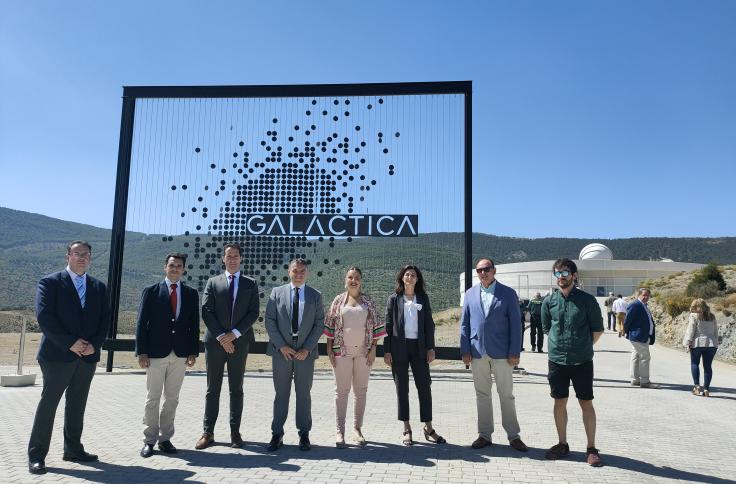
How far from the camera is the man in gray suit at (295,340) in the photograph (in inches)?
209

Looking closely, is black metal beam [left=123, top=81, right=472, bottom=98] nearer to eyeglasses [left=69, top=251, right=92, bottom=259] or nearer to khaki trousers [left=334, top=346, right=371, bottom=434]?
khaki trousers [left=334, top=346, right=371, bottom=434]

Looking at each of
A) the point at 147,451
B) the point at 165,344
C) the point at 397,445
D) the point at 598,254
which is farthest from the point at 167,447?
the point at 598,254

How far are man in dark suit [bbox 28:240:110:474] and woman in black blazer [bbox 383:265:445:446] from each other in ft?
9.22

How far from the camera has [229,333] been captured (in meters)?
5.38

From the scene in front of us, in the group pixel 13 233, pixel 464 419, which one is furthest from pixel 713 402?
pixel 13 233

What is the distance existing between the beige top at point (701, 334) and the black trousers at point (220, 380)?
750cm

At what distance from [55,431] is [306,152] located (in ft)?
24.2

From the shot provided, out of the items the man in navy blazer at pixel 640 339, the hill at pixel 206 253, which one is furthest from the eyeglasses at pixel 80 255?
the man in navy blazer at pixel 640 339

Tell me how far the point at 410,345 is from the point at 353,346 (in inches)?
24.0

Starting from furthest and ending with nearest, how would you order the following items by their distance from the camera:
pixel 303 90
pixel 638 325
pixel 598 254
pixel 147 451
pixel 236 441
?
1. pixel 598 254
2. pixel 303 90
3. pixel 638 325
4. pixel 236 441
5. pixel 147 451

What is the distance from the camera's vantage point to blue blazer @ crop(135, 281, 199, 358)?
16.7 feet

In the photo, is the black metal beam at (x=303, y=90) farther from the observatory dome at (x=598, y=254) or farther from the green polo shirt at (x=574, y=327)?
the observatory dome at (x=598, y=254)

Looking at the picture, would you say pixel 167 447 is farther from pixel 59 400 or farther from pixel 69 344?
pixel 69 344

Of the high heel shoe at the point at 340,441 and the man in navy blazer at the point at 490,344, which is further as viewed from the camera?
the man in navy blazer at the point at 490,344
